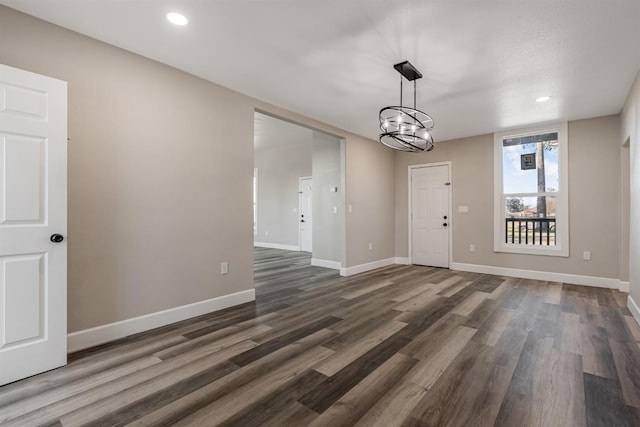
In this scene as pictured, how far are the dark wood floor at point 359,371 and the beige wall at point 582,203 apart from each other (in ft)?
4.53

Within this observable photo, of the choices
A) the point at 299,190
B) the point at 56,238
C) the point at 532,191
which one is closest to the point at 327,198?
the point at 299,190

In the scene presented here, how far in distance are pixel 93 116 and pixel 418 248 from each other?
19.0 feet

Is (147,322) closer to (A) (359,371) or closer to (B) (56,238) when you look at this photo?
(B) (56,238)

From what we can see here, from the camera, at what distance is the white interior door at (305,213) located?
827 centimetres

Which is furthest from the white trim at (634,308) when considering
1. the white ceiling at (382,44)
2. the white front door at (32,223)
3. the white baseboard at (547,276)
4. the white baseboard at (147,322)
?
the white front door at (32,223)

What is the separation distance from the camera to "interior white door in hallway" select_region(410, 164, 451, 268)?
6086 millimetres

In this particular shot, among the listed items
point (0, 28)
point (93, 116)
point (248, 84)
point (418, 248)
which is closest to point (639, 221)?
point (418, 248)

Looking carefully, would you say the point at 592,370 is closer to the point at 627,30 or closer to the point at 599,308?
the point at 599,308

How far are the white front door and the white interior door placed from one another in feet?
20.4

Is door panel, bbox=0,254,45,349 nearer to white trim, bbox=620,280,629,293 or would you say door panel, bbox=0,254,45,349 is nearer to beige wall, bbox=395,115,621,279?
beige wall, bbox=395,115,621,279

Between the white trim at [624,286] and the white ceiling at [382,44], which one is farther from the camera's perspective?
the white trim at [624,286]

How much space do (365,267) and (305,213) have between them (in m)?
3.01

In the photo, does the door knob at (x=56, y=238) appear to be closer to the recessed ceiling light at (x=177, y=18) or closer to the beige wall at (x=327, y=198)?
the recessed ceiling light at (x=177, y=18)

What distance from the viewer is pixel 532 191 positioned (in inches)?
204
